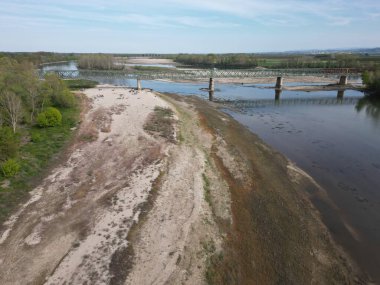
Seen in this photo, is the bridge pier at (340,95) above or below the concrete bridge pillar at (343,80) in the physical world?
below

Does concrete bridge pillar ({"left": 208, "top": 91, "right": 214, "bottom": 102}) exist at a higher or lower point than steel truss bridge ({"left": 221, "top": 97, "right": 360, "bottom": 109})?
higher

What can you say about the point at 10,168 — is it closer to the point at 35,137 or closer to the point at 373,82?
the point at 35,137

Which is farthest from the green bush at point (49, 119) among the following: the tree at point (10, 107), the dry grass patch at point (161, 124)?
the dry grass patch at point (161, 124)

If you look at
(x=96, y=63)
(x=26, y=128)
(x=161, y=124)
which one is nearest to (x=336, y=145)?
(x=161, y=124)

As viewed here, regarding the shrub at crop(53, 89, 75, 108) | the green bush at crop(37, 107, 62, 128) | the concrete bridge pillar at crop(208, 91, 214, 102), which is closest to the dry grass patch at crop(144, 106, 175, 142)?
the green bush at crop(37, 107, 62, 128)

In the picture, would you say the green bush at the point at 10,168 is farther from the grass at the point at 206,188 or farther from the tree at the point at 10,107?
the grass at the point at 206,188

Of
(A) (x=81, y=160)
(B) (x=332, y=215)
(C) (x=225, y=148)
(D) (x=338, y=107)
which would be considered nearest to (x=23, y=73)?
(A) (x=81, y=160)

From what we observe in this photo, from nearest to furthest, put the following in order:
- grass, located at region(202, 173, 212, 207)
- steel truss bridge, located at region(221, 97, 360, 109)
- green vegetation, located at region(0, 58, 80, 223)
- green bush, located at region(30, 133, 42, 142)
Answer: grass, located at region(202, 173, 212, 207) < green vegetation, located at region(0, 58, 80, 223) < green bush, located at region(30, 133, 42, 142) < steel truss bridge, located at region(221, 97, 360, 109)

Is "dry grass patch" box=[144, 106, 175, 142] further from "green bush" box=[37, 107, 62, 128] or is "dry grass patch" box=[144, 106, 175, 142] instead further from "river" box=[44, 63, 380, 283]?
"river" box=[44, 63, 380, 283]

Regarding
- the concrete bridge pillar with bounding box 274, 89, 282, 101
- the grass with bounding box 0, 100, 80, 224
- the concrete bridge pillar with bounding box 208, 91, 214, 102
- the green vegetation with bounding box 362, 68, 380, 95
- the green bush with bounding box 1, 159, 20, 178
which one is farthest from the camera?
the green vegetation with bounding box 362, 68, 380, 95
